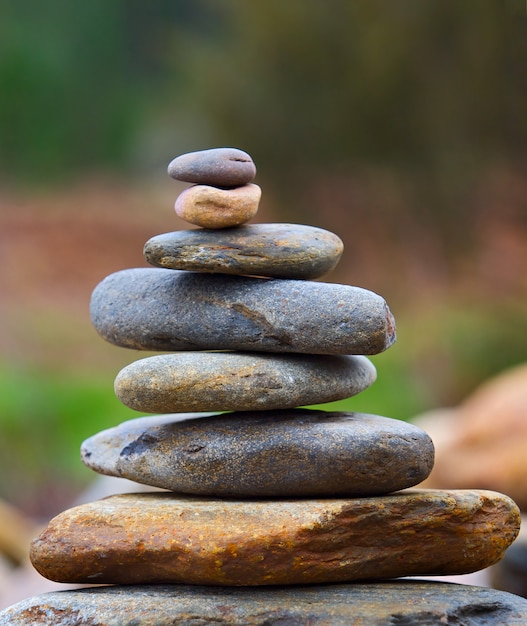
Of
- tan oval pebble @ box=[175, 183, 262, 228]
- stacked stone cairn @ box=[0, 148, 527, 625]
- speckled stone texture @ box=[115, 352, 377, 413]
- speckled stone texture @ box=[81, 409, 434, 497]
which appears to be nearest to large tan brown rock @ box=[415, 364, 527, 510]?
stacked stone cairn @ box=[0, 148, 527, 625]

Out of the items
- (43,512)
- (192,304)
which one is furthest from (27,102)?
(192,304)

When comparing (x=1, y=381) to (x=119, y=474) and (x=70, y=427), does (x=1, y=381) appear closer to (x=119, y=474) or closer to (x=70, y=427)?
(x=70, y=427)

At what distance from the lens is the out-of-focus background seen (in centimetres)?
1309

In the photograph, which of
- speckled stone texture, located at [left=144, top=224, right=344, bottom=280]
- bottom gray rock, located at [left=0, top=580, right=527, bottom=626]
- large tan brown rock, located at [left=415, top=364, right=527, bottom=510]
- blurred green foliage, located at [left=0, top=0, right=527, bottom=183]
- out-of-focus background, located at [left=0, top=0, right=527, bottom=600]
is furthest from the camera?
out-of-focus background, located at [left=0, top=0, right=527, bottom=600]

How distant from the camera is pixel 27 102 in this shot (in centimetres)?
1590

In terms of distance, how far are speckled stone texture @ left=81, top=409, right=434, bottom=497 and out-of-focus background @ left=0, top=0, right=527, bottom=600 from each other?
7.96m

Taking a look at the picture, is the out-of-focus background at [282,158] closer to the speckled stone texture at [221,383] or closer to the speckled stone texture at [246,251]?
the speckled stone texture at [246,251]

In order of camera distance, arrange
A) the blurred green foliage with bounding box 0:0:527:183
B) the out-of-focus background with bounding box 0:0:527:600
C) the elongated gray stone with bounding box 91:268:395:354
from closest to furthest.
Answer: the elongated gray stone with bounding box 91:268:395:354
the blurred green foliage with bounding box 0:0:527:183
the out-of-focus background with bounding box 0:0:527:600

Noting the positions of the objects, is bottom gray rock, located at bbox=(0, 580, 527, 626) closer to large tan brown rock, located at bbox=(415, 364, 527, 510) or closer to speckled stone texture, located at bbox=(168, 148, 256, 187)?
speckled stone texture, located at bbox=(168, 148, 256, 187)

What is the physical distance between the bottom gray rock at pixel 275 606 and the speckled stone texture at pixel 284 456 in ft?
1.57

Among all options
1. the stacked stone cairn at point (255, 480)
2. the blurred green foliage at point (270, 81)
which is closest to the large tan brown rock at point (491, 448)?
the blurred green foliage at point (270, 81)

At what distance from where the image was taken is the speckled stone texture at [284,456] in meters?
4.48

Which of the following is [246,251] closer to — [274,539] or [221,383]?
[221,383]

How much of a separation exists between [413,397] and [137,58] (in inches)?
302
